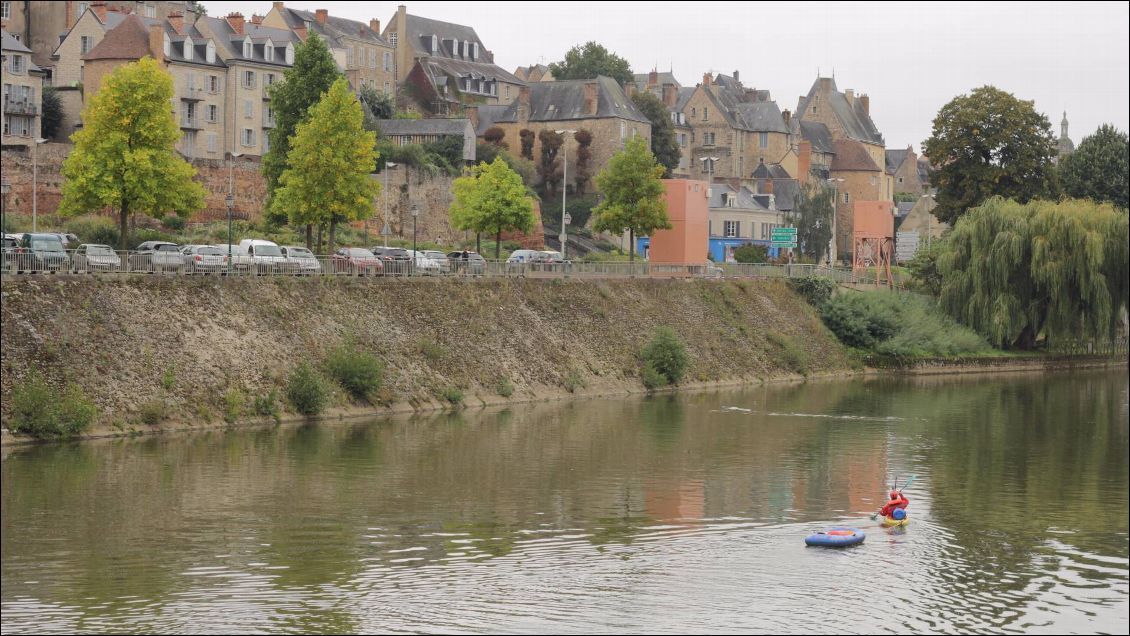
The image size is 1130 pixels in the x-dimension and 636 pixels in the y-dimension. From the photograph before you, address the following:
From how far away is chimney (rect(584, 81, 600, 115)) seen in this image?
116 metres

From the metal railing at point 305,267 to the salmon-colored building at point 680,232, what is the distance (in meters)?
2.46

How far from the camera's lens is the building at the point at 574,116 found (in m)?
115

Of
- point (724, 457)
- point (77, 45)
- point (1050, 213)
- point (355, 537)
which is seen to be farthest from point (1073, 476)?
point (77, 45)

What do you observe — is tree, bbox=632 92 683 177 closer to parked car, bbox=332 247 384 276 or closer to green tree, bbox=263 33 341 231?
green tree, bbox=263 33 341 231

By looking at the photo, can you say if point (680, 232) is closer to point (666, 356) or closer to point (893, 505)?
point (666, 356)

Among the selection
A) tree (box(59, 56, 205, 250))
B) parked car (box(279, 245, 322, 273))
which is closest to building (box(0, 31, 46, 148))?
tree (box(59, 56, 205, 250))

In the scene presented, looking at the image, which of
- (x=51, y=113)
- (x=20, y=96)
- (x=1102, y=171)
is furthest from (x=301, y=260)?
(x=1102, y=171)

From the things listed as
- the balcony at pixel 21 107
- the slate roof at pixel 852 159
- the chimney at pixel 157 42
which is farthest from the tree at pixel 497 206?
the slate roof at pixel 852 159

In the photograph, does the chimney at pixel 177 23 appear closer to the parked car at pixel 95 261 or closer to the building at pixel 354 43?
the building at pixel 354 43

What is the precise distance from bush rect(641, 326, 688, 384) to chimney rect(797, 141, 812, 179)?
2732 inches

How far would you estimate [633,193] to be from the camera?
84.1 m

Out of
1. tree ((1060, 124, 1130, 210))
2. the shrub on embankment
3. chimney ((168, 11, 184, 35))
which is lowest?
the shrub on embankment

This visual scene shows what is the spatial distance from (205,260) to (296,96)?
24.6 m

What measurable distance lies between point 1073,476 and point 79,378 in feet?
94.5
